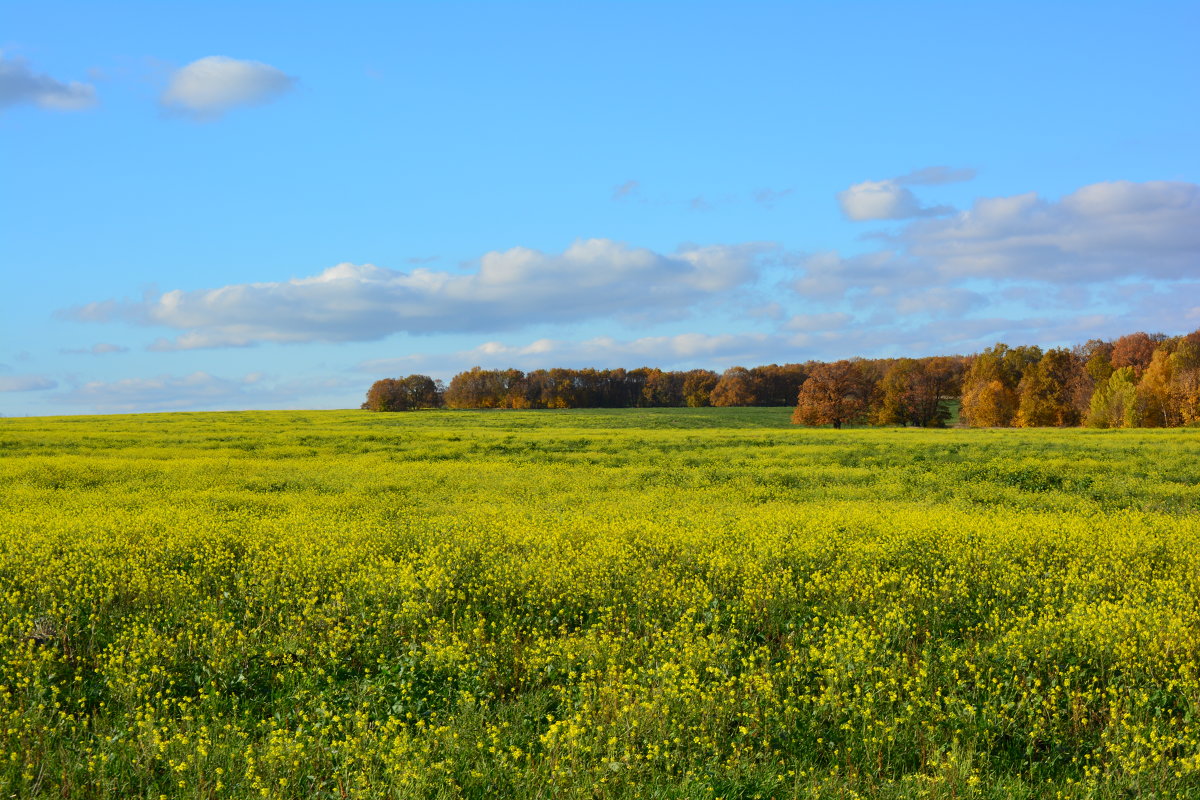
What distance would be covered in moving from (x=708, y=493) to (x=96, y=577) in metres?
14.2

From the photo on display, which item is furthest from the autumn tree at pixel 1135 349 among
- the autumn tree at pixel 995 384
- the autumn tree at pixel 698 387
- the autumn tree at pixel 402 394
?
the autumn tree at pixel 402 394

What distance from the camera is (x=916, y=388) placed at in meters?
→ 84.1

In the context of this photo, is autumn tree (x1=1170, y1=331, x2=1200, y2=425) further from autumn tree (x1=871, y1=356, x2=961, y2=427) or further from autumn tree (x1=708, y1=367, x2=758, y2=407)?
autumn tree (x1=708, y1=367, x2=758, y2=407)

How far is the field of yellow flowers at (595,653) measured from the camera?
6250mm

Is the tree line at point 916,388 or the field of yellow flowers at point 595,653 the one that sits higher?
the tree line at point 916,388

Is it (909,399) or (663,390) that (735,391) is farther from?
(909,399)

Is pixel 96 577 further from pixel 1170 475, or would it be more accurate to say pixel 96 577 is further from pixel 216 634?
pixel 1170 475

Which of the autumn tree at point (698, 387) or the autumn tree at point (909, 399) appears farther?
the autumn tree at point (698, 387)

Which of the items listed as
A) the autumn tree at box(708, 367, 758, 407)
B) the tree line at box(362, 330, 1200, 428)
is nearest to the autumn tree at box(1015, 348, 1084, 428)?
the tree line at box(362, 330, 1200, 428)

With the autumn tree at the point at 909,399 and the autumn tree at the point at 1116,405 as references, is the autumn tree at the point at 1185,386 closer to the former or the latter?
the autumn tree at the point at 1116,405

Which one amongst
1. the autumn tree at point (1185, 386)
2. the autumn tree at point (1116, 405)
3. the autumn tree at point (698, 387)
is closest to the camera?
the autumn tree at point (1185, 386)

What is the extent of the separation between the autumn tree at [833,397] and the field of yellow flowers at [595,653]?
55074 millimetres

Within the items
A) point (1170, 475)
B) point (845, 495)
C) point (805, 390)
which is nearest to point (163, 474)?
point (845, 495)

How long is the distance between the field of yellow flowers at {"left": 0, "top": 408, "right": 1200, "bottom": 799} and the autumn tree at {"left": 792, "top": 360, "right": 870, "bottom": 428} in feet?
181
